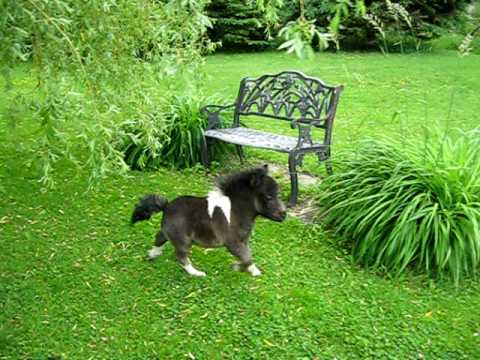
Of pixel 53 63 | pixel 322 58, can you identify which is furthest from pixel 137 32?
pixel 322 58

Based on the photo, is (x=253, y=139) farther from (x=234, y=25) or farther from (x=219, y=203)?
(x=234, y=25)

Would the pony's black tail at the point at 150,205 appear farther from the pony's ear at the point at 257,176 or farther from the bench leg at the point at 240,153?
the bench leg at the point at 240,153

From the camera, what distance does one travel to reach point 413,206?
15.5 feet

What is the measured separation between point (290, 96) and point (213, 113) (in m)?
0.95

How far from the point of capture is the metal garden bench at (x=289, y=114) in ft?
20.3

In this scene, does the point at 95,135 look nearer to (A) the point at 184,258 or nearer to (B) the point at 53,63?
(B) the point at 53,63

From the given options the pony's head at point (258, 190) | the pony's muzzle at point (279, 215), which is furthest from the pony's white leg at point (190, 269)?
the pony's muzzle at point (279, 215)

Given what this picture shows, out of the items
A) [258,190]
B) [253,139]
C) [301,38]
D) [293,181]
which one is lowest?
[293,181]

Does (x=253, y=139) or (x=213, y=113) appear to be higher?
(x=213, y=113)

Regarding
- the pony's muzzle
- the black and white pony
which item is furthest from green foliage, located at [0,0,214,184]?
the pony's muzzle

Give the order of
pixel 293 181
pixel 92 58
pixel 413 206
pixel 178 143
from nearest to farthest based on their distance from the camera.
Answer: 1. pixel 92 58
2. pixel 413 206
3. pixel 293 181
4. pixel 178 143

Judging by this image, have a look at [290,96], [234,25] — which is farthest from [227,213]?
[234,25]

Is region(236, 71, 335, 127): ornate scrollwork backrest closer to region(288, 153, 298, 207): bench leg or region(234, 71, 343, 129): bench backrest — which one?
region(234, 71, 343, 129): bench backrest

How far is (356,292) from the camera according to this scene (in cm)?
446
